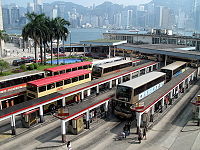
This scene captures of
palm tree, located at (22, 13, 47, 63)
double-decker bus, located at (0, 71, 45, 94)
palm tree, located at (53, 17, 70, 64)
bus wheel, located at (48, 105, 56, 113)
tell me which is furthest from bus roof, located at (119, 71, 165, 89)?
palm tree, located at (53, 17, 70, 64)

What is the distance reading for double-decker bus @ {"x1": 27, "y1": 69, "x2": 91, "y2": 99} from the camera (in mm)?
25109

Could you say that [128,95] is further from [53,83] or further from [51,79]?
[51,79]

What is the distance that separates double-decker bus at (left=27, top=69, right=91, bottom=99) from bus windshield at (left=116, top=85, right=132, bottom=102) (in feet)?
26.3

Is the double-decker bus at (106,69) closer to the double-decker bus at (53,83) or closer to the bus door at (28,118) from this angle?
the double-decker bus at (53,83)

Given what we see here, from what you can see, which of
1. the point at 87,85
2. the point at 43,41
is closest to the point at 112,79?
the point at 87,85

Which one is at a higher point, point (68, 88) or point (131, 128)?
point (68, 88)

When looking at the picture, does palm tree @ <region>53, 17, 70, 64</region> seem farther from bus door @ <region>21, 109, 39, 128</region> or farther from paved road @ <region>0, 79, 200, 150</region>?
bus door @ <region>21, 109, 39, 128</region>

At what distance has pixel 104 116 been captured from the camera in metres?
25.8

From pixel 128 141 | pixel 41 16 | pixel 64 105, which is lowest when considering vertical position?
pixel 128 141

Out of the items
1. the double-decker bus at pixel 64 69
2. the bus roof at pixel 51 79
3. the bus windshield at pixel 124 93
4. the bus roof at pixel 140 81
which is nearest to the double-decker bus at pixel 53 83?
the bus roof at pixel 51 79

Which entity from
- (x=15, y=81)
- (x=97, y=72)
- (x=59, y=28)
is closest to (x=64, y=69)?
(x=97, y=72)

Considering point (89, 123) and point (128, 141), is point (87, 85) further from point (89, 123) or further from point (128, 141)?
point (128, 141)

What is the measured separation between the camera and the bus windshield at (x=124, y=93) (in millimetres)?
24197

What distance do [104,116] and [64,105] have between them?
18.4 ft
